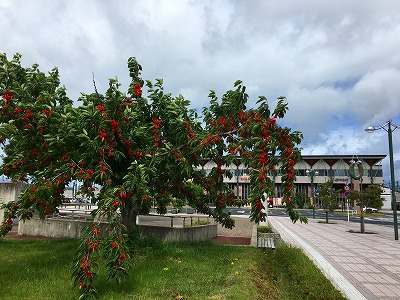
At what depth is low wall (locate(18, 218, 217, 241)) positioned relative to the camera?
13.9 metres

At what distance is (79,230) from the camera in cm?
1473

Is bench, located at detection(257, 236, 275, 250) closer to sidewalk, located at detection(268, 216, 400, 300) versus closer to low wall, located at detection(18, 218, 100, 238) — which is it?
sidewalk, located at detection(268, 216, 400, 300)

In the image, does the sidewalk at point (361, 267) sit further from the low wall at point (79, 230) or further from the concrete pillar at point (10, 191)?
the concrete pillar at point (10, 191)

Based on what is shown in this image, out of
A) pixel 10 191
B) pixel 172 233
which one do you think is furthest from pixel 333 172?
pixel 10 191

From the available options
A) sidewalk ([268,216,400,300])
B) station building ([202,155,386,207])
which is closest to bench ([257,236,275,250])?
sidewalk ([268,216,400,300])

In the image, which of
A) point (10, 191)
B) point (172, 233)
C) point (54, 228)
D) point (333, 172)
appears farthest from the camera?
point (333, 172)

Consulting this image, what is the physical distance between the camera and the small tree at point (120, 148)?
22.4 feet

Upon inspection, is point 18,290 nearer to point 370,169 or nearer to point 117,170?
point 117,170

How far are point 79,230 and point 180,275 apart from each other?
866 cm

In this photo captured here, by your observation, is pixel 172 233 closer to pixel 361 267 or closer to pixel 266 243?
pixel 266 243

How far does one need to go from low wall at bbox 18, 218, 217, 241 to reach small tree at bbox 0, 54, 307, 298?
4124mm

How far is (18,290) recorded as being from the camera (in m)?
6.36

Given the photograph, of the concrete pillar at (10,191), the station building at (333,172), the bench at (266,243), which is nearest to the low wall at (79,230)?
the concrete pillar at (10,191)

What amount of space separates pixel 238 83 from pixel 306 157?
76.5 metres
